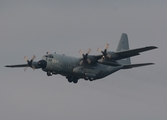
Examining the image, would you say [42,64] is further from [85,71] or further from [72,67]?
[85,71]

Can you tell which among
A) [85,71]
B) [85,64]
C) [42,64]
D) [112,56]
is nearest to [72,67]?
[85,71]

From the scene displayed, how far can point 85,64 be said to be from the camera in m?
54.8

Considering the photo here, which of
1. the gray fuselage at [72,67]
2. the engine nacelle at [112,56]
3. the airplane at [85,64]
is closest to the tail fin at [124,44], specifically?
the airplane at [85,64]

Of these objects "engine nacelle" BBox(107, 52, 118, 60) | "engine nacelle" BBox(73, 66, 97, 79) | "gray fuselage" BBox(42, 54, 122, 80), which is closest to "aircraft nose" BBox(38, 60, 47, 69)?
"gray fuselage" BBox(42, 54, 122, 80)

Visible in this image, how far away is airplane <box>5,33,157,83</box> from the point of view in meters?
52.8

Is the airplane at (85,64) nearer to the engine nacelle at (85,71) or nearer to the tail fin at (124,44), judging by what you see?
the engine nacelle at (85,71)

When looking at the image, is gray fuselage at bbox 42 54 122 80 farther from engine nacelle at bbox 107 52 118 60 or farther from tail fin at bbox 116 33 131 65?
tail fin at bbox 116 33 131 65

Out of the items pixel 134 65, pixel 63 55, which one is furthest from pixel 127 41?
pixel 63 55

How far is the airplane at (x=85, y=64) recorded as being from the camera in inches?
2080

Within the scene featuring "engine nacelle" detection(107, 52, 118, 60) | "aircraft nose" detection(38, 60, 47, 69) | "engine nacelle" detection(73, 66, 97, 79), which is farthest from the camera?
"engine nacelle" detection(73, 66, 97, 79)

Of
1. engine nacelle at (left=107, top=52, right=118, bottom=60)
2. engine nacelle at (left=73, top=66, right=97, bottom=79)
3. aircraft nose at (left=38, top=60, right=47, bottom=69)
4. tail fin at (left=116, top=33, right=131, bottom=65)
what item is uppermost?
tail fin at (left=116, top=33, right=131, bottom=65)

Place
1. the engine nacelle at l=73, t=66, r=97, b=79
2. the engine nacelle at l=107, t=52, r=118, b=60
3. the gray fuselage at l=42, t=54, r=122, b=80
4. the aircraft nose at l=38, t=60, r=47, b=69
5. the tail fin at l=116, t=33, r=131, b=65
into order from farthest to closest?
1. the tail fin at l=116, t=33, r=131, b=65
2. the engine nacelle at l=73, t=66, r=97, b=79
3. the gray fuselage at l=42, t=54, r=122, b=80
4. the engine nacelle at l=107, t=52, r=118, b=60
5. the aircraft nose at l=38, t=60, r=47, b=69

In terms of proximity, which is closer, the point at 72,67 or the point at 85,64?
the point at 72,67

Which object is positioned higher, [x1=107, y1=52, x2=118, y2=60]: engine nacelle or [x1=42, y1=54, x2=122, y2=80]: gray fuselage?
[x1=107, y1=52, x2=118, y2=60]: engine nacelle
